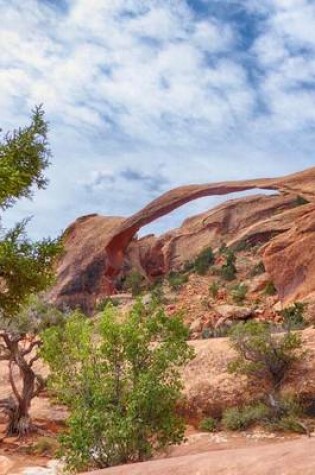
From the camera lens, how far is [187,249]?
51.8m

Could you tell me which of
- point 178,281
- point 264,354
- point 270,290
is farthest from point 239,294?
point 264,354

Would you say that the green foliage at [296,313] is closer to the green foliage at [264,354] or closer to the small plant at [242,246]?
the green foliage at [264,354]

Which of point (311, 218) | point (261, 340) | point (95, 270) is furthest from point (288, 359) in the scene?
point (95, 270)

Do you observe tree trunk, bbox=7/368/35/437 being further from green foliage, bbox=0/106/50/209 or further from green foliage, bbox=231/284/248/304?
green foliage, bbox=231/284/248/304

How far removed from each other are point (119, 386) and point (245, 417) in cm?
578

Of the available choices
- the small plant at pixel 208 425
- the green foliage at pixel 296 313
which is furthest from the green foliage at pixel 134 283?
the small plant at pixel 208 425

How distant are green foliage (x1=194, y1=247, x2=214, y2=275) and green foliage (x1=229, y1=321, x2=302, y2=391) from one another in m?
23.6

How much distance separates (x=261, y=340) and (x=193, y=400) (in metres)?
2.79

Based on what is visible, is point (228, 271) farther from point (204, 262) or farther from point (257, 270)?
point (204, 262)

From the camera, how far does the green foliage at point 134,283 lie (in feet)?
142

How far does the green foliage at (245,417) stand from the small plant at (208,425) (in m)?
0.35

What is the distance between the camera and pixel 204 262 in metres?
43.2

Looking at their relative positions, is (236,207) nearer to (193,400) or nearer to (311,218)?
(311,218)

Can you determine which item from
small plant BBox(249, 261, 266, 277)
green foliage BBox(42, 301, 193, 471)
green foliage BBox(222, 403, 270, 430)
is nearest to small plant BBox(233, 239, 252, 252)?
small plant BBox(249, 261, 266, 277)
